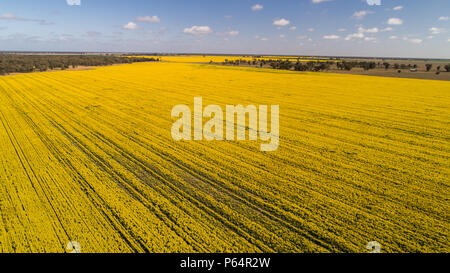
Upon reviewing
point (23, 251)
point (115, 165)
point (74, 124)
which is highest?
point (74, 124)

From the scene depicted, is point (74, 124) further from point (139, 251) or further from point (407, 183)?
point (407, 183)

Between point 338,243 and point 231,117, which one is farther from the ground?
point 231,117

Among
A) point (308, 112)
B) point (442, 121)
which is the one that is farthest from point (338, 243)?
point (442, 121)

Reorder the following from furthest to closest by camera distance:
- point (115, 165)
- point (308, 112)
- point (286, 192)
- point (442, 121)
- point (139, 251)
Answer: point (308, 112)
point (442, 121)
point (115, 165)
point (286, 192)
point (139, 251)

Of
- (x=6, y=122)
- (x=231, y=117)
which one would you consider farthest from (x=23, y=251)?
(x=6, y=122)

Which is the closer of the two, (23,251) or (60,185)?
(23,251)

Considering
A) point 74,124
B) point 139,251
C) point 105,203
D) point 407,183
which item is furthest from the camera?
point 74,124
